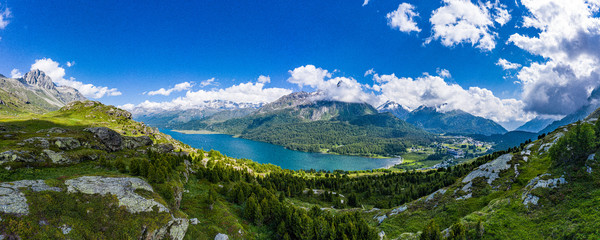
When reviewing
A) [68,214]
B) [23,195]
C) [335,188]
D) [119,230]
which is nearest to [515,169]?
[335,188]

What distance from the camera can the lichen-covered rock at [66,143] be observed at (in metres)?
42.2

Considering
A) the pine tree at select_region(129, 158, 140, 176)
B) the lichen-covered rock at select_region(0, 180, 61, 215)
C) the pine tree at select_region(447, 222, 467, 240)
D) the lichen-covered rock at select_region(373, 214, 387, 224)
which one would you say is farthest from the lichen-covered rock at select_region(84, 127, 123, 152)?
the pine tree at select_region(447, 222, 467, 240)

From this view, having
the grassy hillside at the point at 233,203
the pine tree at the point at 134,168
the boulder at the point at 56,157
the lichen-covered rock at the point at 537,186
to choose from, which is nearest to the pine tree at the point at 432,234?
the grassy hillside at the point at 233,203

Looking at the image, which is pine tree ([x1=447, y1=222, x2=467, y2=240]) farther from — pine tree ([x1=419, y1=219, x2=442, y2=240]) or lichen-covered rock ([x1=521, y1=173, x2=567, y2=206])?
lichen-covered rock ([x1=521, y1=173, x2=567, y2=206])

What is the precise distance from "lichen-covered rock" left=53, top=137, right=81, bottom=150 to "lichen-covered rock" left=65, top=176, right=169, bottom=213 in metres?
24.1

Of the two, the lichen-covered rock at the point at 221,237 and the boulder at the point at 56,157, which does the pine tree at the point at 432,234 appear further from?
the boulder at the point at 56,157

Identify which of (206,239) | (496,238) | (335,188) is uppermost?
(496,238)

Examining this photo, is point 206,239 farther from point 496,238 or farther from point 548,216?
point 548,216

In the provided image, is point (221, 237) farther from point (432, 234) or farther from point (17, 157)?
point (432, 234)

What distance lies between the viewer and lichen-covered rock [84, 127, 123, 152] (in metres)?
58.4

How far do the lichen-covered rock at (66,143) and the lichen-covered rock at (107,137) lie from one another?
476 inches

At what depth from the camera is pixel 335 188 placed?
106938 millimetres

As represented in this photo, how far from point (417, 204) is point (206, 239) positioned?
168 feet

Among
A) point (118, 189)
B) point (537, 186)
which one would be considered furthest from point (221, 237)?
point (537, 186)
